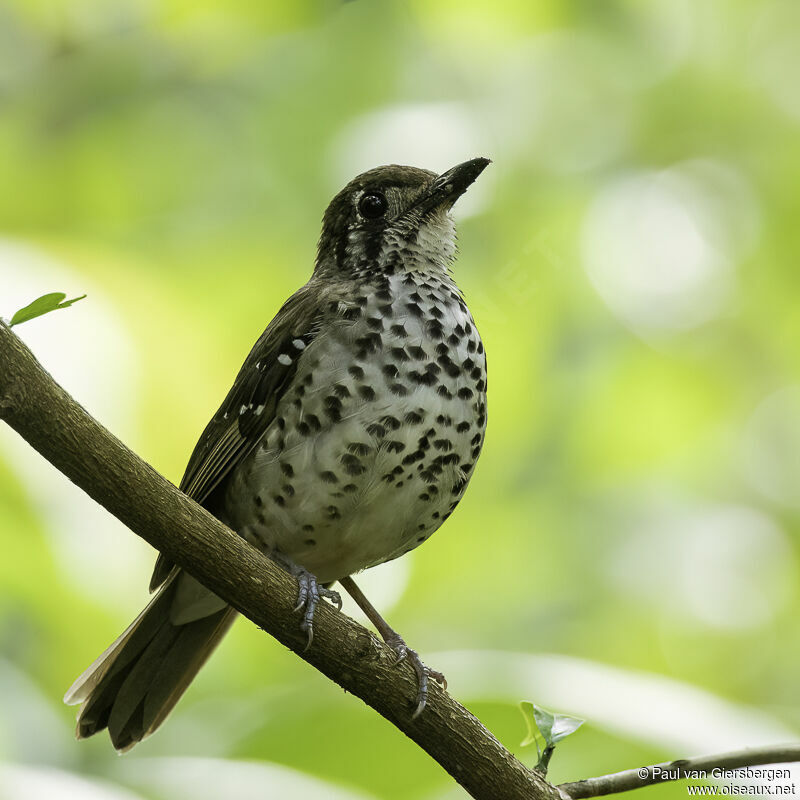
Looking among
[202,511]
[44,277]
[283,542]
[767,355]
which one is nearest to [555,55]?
[767,355]

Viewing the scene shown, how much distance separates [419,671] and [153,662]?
4.71 feet

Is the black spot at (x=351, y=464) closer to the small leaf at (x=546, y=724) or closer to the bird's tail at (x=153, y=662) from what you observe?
the bird's tail at (x=153, y=662)

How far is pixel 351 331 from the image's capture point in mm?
4105

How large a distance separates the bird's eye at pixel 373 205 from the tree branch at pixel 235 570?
1829 mm

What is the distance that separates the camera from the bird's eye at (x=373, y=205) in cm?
467

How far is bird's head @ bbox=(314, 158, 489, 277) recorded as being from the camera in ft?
14.8

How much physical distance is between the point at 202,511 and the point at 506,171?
369 cm

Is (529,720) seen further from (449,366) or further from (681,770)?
(449,366)

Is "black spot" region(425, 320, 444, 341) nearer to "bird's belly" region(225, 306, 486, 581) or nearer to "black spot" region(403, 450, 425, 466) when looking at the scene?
"bird's belly" region(225, 306, 486, 581)

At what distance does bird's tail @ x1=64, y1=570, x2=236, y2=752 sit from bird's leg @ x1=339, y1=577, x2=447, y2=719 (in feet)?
1.64

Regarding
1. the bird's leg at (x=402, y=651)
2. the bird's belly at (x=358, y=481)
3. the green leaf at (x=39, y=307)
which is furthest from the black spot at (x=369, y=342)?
the green leaf at (x=39, y=307)

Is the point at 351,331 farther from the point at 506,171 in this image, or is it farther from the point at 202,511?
the point at 506,171

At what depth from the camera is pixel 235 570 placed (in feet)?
10.3


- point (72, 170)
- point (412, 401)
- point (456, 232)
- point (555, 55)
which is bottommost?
point (412, 401)
